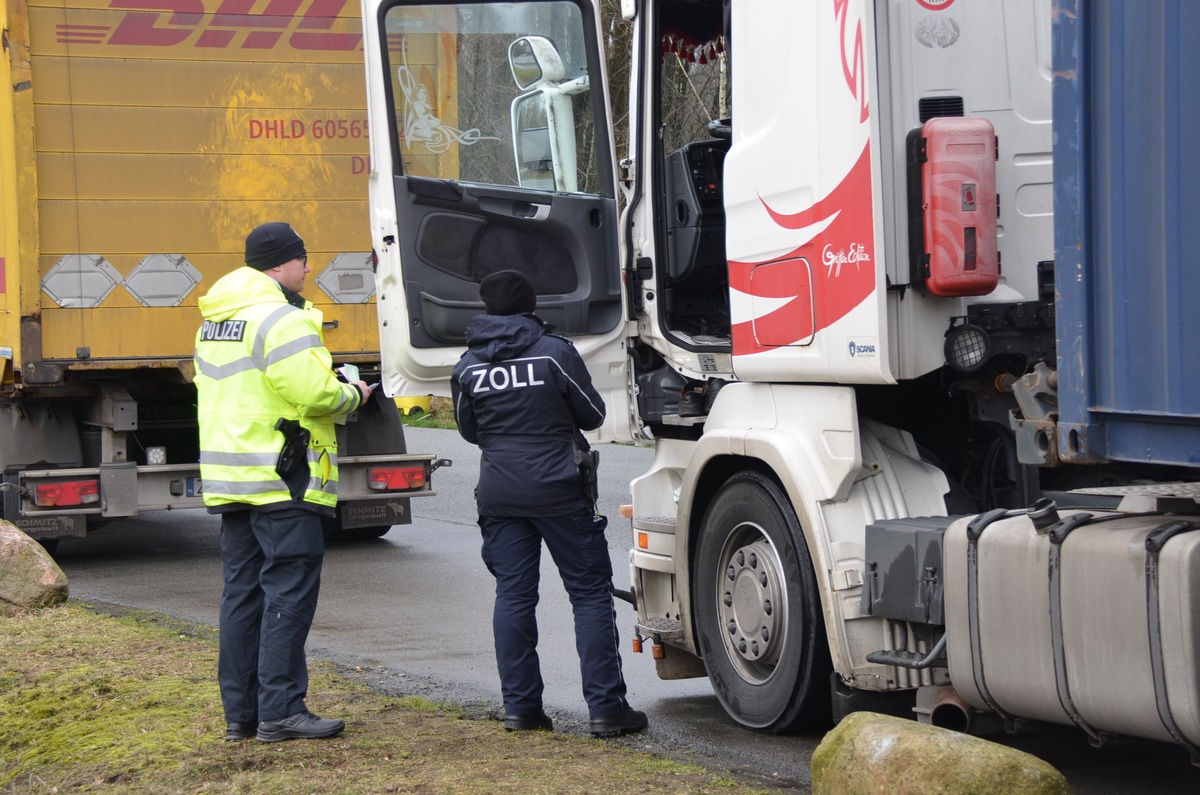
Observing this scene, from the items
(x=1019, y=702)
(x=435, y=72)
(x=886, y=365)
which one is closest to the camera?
(x=1019, y=702)

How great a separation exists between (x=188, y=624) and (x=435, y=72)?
3.62 m

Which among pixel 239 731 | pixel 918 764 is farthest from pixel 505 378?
pixel 918 764

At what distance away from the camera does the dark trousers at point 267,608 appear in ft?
18.3

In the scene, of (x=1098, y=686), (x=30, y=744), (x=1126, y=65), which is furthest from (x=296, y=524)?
(x=1126, y=65)

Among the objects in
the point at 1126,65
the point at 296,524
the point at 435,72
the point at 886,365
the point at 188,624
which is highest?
the point at 435,72

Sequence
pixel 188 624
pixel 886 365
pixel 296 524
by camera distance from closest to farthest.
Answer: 1. pixel 886 365
2. pixel 296 524
3. pixel 188 624

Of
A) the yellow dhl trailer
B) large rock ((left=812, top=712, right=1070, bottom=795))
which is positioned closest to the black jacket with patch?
large rock ((left=812, top=712, right=1070, bottom=795))

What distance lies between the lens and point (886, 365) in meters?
4.86

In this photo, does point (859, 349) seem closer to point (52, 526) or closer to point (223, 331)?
point (223, 331)

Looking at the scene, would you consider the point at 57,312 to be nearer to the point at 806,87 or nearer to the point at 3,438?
the point at 3,438

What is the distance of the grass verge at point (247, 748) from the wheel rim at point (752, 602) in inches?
21.9

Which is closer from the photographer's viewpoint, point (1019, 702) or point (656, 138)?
point (1019, 702)

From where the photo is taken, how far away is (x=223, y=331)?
18.4 feet

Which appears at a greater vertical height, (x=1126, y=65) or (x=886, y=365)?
(x=1126, y=65)
